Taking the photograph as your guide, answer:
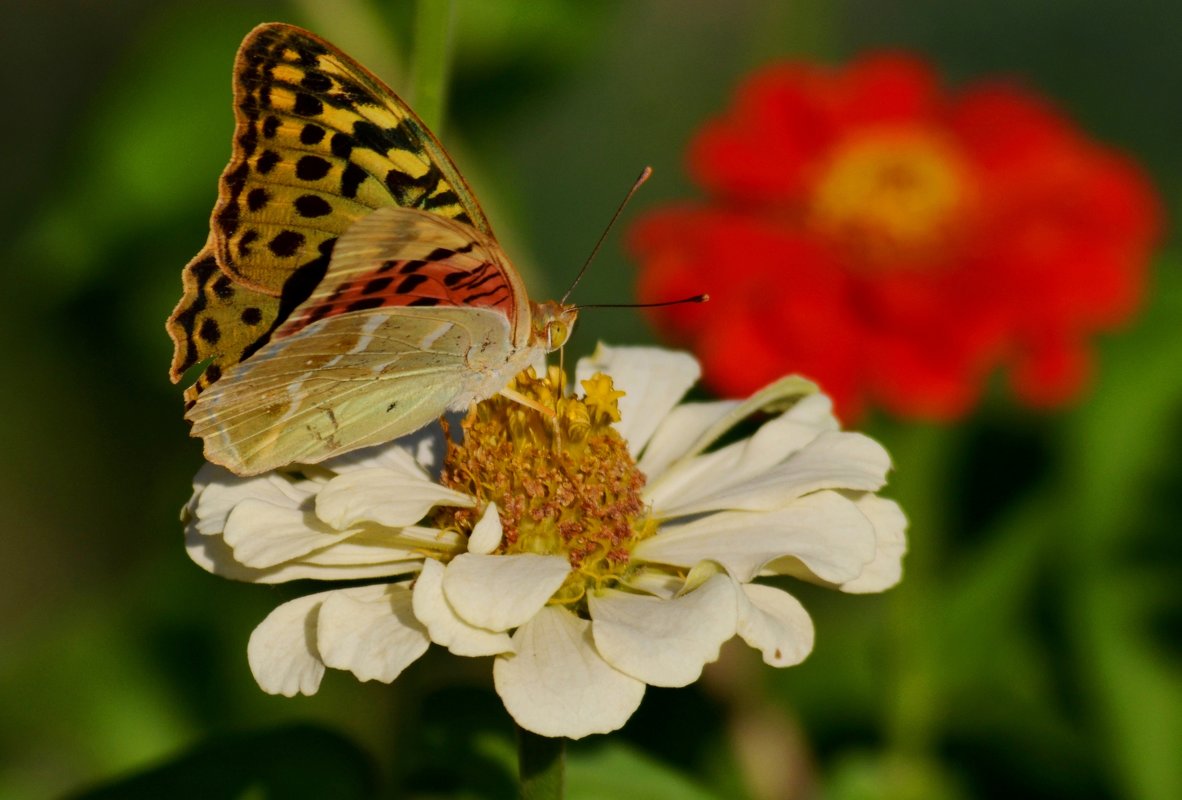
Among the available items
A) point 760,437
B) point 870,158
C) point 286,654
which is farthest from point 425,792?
point 870,158

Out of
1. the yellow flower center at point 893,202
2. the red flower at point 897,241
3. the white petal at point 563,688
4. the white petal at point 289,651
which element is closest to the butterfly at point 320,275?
the white petal at point 289,651

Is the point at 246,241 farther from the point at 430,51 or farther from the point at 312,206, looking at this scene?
the point at 430,51

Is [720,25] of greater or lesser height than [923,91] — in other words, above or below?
below

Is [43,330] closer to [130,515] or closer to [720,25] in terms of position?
[130,515]

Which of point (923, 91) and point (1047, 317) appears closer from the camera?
point (1047, 317)

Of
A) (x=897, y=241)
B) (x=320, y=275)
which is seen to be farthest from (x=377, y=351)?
(x=897, y=241)

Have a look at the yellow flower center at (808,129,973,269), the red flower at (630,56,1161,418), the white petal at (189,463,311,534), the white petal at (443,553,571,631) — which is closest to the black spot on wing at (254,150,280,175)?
the white petal at (189,463,311,534)
